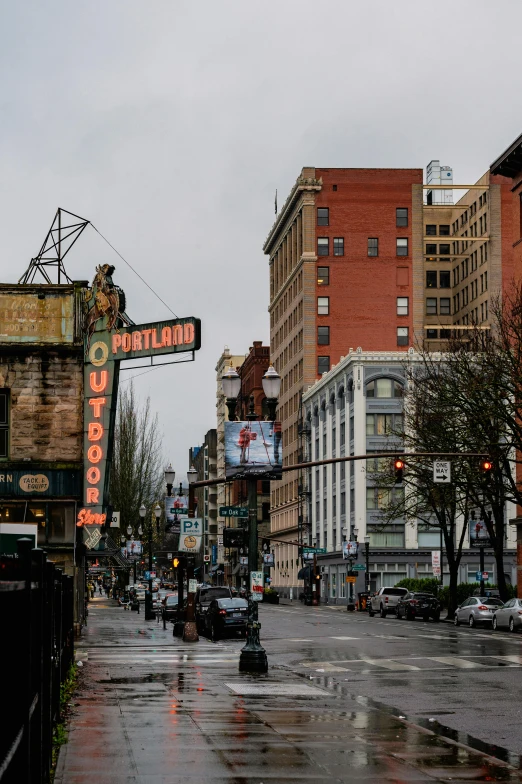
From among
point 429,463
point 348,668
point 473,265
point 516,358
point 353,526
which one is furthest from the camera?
point 473,265

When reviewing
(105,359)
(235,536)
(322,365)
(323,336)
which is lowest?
(235,536)

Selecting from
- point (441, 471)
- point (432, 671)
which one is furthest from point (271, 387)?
point (441, 471)

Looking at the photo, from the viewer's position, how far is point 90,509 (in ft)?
130

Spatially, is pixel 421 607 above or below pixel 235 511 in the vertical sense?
below

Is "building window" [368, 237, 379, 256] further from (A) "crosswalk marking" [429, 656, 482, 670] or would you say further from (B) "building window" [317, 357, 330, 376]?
(A) "crosswalk marking" [429, 656, 482, 670]

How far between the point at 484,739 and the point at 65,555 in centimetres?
2687

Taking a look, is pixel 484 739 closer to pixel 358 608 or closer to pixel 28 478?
pixel 28 478

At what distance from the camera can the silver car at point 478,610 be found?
173 feet

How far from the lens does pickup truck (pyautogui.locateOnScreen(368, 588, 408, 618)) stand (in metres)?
70.7

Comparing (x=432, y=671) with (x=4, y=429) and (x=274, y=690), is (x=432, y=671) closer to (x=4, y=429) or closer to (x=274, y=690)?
(x=274, y=690)

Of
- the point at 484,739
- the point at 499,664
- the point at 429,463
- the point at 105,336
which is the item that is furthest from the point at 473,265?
the point at 484,739

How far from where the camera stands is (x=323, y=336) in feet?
385

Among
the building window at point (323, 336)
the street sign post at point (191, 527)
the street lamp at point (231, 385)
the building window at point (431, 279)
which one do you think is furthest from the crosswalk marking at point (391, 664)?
the building window at point (431, 279)

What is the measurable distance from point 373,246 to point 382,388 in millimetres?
26067
